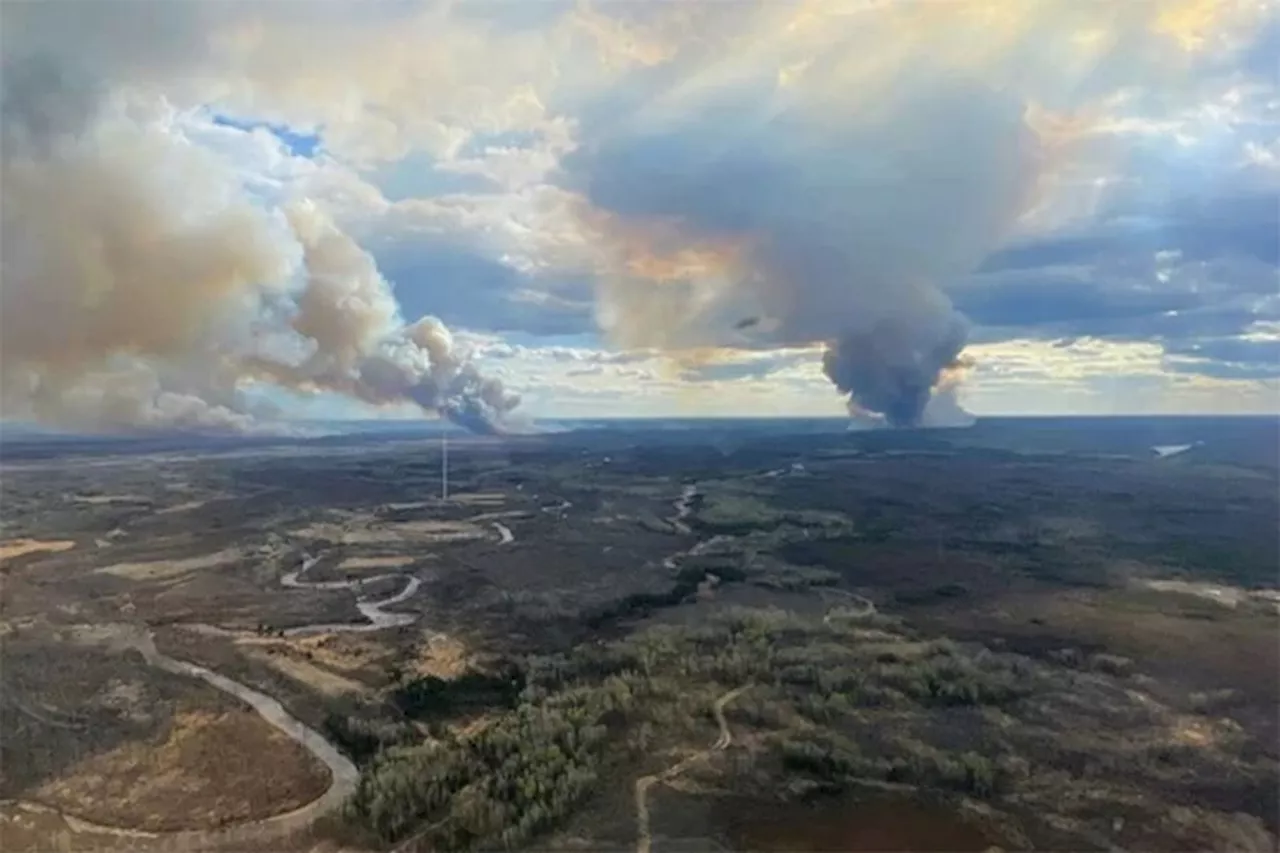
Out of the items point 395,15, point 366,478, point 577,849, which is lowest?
point 577,849

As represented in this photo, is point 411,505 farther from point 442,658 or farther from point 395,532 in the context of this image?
point 442,658

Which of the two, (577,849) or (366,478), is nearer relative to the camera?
(577,849)

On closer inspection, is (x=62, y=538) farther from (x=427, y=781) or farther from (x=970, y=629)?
(x=970, y=629)

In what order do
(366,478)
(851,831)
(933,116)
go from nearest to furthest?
(851,831), (933,116), (366,478)

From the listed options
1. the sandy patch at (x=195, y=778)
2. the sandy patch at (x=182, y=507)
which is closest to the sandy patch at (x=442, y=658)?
the sandy patch at (x=195, y=778)

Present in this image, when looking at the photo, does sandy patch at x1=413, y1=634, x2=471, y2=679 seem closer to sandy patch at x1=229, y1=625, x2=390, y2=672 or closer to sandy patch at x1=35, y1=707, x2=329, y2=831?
sandy patch at x1=229, y1=625, x2=390, y2=672

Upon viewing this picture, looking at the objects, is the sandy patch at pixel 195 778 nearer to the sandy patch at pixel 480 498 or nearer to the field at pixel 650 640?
the field at pixel 650 640

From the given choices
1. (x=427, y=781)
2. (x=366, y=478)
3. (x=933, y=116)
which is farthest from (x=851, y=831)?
(x=933, y=116)
